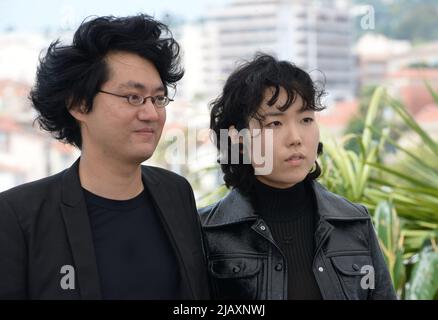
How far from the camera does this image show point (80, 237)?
1377 millimetres

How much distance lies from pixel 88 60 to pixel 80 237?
339mm

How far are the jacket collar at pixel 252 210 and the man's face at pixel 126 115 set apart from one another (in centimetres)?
23

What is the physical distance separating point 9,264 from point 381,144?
212 cm

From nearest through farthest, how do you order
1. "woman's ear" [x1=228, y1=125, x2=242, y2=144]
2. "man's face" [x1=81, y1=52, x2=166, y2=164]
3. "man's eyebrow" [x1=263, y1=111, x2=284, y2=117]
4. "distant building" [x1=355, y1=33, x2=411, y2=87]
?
1. "man's face" [x1=81, y1=52, x2=166, y2=164]
2. "man's eyebrow" [x1=263, y1=111, x2=284, y2=117]
3. "woman's ear" [x1=228, y1=125, x2=242, y2=144]
4. "distant building" [x1=355, y1=33, x2=411, y2=87]

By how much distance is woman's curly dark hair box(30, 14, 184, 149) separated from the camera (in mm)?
1470

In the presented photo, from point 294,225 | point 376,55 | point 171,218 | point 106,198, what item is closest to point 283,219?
point 294,225

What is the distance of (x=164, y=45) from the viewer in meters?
1.53

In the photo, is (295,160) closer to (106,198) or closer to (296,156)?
(296,156)

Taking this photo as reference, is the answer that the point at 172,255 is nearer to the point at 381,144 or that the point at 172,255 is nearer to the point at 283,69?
the point at 283,69

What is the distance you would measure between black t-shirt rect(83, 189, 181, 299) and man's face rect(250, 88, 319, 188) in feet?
0.87

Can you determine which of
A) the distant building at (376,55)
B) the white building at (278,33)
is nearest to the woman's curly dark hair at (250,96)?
the white building at (278,33)

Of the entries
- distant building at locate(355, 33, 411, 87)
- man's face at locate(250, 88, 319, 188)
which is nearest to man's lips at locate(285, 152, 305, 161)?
man's face at locate(250, 88, 319, 188)

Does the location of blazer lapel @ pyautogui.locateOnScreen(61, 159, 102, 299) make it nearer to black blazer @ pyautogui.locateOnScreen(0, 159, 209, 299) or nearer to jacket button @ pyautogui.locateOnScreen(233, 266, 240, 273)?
black blazer @ pyautogui.locateOnScreen(0, 159, 209, 299)
